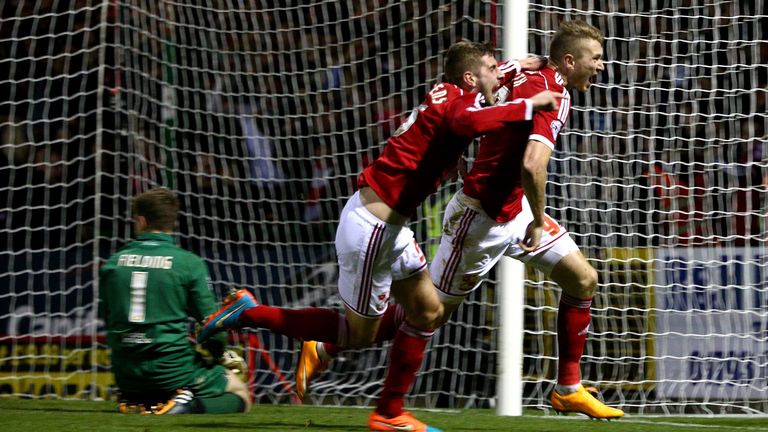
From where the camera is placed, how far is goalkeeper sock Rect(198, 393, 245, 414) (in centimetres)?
549

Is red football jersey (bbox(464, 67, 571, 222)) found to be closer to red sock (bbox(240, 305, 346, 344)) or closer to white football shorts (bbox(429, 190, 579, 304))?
white football shorts (bbox(429, 190, 579, 304))

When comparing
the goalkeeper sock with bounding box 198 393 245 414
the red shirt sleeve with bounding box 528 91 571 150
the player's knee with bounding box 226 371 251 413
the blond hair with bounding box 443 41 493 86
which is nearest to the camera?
the red shirt sleeve with bounding box 528 91 571 150

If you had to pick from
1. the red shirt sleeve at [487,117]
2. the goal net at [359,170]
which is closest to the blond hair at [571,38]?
the red shirt sleeve at [487,117]

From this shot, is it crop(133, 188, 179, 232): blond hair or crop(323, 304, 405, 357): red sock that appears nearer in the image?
→ crop(323, 304, 405, 357): red sock

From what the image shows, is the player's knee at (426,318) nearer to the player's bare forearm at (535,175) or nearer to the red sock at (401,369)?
the red sock at (401,369)

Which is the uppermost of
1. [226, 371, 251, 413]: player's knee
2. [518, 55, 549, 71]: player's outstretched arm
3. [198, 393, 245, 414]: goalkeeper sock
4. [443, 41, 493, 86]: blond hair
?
[518, 55, 549, 71]: player's outstretched arm

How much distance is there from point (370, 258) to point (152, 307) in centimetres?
149

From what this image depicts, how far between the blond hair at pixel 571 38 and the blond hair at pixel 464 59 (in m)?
0.40

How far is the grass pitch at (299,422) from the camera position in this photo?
4.62 meters

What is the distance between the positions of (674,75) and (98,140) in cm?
347

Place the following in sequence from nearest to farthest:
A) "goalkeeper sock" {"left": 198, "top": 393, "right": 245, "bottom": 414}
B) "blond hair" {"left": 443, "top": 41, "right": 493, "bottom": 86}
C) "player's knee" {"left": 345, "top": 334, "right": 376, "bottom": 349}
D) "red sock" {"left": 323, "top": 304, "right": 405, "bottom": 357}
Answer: "blond hair" {"left": 443, "top": 41, "right": 493, "bottom": 86}
"player's knee" {"left": 345, "top": 334, "right": 376, "bottom": 349}
"red sock" {"left": 323, "top": 304, "right": 405, "bottom": 357}
"goalkeeper sock" {"left": 198, "top": 393, "right": 245, "bottom": 414}

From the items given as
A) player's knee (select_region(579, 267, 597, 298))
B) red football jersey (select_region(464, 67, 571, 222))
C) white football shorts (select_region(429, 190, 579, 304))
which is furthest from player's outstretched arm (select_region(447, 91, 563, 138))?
player's knee (select_region(579, 267, 597, 298))

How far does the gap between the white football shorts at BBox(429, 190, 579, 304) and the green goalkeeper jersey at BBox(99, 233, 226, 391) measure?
3.86 ft

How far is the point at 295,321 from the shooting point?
5129 mm
